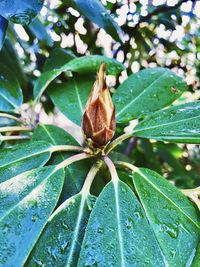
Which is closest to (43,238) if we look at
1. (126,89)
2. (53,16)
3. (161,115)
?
(161,115)

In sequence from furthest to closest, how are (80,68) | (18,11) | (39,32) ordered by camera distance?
(39,32) → (80,68) → (18,11)

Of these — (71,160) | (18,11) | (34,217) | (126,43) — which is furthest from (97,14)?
(126,43)

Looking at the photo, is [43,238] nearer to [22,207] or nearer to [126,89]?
[22,207]

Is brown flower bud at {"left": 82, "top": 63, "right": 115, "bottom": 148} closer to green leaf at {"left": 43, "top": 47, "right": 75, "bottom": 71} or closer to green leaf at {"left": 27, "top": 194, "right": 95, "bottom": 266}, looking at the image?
green leaf at {"left": 27, "top": 194, "right": 95, "bottom": 266}

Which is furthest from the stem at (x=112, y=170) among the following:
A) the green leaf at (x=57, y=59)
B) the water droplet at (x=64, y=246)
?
the green leaf at (x=57, y=59)

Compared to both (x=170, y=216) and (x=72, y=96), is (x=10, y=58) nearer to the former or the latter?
(x=72, y=96)
